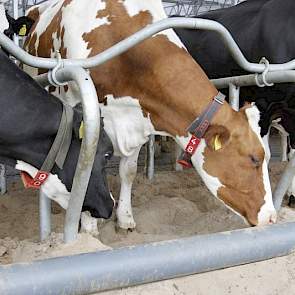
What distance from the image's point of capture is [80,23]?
3.23 m

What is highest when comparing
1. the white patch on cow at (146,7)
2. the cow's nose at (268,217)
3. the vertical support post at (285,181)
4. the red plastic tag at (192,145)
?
the white patch on cow at (146,7)

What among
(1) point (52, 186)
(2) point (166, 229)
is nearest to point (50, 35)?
(2) point (166, 229)

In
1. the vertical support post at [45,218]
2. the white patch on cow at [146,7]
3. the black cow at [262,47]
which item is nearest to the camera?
the vertical support post at [45,218]

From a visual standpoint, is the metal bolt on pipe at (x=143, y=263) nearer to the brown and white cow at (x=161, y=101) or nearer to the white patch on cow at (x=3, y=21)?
the brown and white cow at (x=161, y=101)

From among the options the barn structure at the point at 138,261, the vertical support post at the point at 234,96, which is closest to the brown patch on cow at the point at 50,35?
the vertical support post at the point at 234,96

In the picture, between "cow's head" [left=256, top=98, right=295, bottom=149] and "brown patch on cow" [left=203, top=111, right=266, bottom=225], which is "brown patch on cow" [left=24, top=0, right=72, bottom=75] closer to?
"brown patch on cow" [left=203, top=111, right=266, bottom=225]

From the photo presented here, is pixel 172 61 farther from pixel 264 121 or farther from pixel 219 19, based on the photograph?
pixel 219 19

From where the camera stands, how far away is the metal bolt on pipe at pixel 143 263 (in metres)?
1.10

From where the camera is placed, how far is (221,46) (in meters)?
4.17

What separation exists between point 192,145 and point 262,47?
134 centimetres

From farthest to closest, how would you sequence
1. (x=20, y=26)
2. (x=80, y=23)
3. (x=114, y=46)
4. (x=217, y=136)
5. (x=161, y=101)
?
(x=20, y=26) < (x=80, y=23) < (x=161, y=101) < (x=217, y=136) < (x=114, y=46)

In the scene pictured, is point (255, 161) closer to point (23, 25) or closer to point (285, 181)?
point (285, 181)

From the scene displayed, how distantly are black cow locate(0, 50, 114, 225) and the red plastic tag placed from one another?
0.62 meters

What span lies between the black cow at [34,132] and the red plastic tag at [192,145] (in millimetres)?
623
